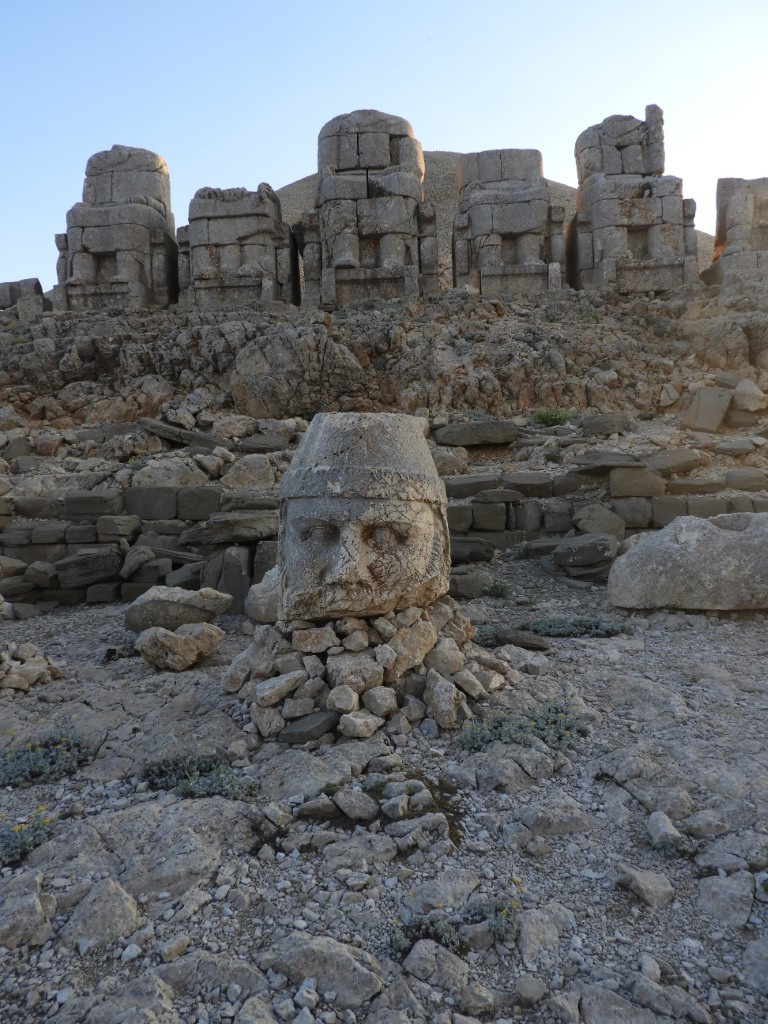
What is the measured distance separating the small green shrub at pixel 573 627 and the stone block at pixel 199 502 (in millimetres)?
5377

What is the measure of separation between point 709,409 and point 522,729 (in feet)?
34.7

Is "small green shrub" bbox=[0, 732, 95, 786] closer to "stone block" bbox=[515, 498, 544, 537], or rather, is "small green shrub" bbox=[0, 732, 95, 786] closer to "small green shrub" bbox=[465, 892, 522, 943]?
"small green shrub" bbox=[465, 892, 522, 943]

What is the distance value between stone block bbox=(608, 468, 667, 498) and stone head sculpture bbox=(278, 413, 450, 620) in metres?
5.70

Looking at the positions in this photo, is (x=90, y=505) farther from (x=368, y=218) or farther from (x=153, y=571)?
(x=368, y=218)

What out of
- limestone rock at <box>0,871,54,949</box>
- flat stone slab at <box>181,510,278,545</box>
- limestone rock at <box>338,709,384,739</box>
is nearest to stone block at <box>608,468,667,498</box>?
flat stone slab at <box>181,510,278,545</box>

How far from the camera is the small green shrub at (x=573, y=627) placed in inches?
231

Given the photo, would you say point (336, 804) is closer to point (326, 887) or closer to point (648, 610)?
point (326, 887)

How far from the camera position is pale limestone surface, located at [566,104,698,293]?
1667 centimetres

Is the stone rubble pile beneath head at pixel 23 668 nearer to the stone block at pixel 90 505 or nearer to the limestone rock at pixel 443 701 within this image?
the limestone rock at pixel 443 701

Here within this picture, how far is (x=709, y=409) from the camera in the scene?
1249cm

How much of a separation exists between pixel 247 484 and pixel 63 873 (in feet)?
27.5

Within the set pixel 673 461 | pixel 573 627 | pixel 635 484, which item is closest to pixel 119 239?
pixel 635 484

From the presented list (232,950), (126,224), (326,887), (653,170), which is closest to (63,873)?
(232,950)

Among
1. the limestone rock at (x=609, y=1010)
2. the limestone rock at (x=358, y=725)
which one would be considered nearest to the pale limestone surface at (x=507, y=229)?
the limestone rock at (x=358, y=725)
